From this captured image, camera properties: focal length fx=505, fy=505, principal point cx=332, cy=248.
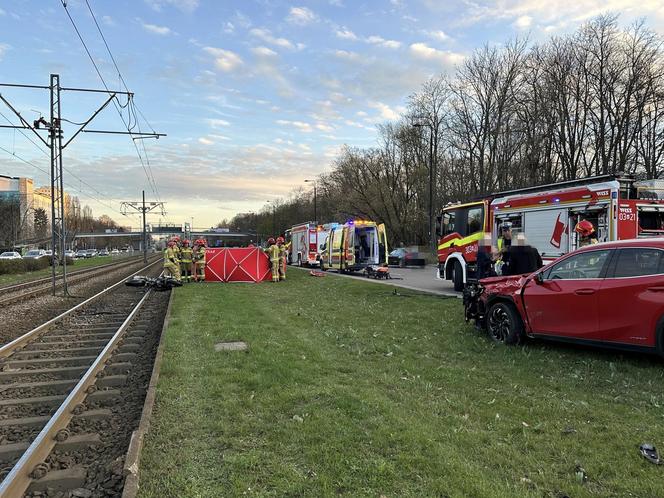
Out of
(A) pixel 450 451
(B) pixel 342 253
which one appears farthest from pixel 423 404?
(B) pixel 342 253

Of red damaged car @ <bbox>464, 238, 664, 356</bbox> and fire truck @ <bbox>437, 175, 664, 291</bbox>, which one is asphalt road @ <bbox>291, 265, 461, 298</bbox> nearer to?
fire truck @ <bbox>437, 175, 664, 291</bbox>

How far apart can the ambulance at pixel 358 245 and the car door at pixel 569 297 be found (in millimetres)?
17540

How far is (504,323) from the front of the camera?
7973 mm

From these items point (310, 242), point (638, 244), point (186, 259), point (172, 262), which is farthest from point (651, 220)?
point (310, 242)

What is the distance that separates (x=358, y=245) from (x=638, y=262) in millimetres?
20526

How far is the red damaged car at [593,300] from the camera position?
19.4 feet

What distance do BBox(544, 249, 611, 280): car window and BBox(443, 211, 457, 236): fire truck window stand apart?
31.2 ft

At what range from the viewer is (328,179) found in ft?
236

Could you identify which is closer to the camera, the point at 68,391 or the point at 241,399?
the point at 241,399

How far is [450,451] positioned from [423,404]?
3.84 ft

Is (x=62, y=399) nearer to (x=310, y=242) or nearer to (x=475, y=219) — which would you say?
(x=475, y=219)

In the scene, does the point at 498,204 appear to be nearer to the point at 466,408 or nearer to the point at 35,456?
the point at 466,408

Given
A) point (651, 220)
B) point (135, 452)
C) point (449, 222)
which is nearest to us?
point (135, 452)

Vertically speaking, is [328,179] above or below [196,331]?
above
